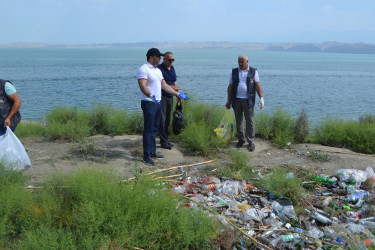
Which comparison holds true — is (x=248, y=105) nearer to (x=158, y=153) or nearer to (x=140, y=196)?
(x=158, y=153)

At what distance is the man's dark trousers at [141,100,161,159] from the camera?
6.41 meters

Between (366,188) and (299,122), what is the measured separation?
3044mm

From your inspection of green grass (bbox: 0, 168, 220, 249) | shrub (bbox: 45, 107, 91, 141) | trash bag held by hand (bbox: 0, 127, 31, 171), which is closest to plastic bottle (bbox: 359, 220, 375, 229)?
green grass (bbox: 0, 168, 220, 249)

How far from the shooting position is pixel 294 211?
4914mm

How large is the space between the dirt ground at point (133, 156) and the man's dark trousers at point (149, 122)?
0.33 meters

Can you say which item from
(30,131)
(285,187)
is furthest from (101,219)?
(30,131)

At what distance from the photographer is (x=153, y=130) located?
6734mm

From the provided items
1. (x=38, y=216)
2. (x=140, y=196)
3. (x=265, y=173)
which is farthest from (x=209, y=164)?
(x=38, y=216)

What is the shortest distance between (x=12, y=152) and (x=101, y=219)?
→ 112 inches

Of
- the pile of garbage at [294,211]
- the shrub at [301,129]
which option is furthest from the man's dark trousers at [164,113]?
the shrub at [301,129]

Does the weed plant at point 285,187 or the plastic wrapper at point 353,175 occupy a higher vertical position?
the weed plant at point 285,187

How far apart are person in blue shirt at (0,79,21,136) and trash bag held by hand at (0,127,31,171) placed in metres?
0.13

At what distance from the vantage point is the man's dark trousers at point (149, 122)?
6.41 m

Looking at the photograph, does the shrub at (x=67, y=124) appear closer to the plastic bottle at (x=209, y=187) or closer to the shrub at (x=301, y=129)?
the plastic bottle at (x=209, y=187)
